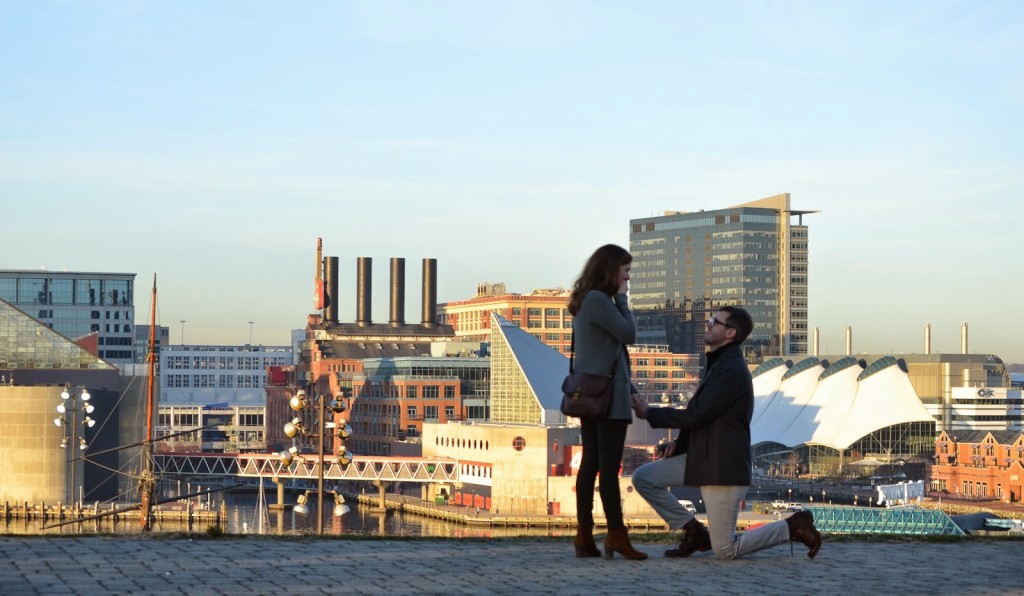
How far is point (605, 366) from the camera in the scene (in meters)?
12.0

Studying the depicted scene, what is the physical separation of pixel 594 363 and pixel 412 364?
117811mm

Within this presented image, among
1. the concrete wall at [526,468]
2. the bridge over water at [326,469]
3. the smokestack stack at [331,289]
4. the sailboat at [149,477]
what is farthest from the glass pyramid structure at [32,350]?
the smokestack stack at [331,289]

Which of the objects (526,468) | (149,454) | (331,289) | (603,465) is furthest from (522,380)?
(603,465)

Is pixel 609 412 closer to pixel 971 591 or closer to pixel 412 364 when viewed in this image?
pixel 971 591

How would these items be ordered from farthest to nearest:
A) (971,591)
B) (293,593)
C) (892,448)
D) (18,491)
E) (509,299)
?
1. (509,299)
2. (892,448)
3. (18,491)
4. (971,591)
5. (293,593)

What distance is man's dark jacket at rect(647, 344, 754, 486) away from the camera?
12.2m

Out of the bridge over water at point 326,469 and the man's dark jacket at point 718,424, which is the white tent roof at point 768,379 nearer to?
the bridge over water at point 326,469

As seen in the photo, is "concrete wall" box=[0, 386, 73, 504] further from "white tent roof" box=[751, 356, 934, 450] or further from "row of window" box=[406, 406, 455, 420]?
"white tent roof" box=[751, 356, 934, 450]

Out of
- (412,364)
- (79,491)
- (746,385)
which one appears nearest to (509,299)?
(412,364)

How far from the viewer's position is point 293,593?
10102mm

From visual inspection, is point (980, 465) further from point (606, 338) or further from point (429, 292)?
point (606, 338)

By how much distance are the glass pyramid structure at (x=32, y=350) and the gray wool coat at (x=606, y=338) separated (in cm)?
7401

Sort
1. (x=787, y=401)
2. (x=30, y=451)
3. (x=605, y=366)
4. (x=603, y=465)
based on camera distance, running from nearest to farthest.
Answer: (x=605, y=366) < (x=603, y=465) < (x=30, y=451) < (x=787, y=401)

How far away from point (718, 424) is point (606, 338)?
1.21m
